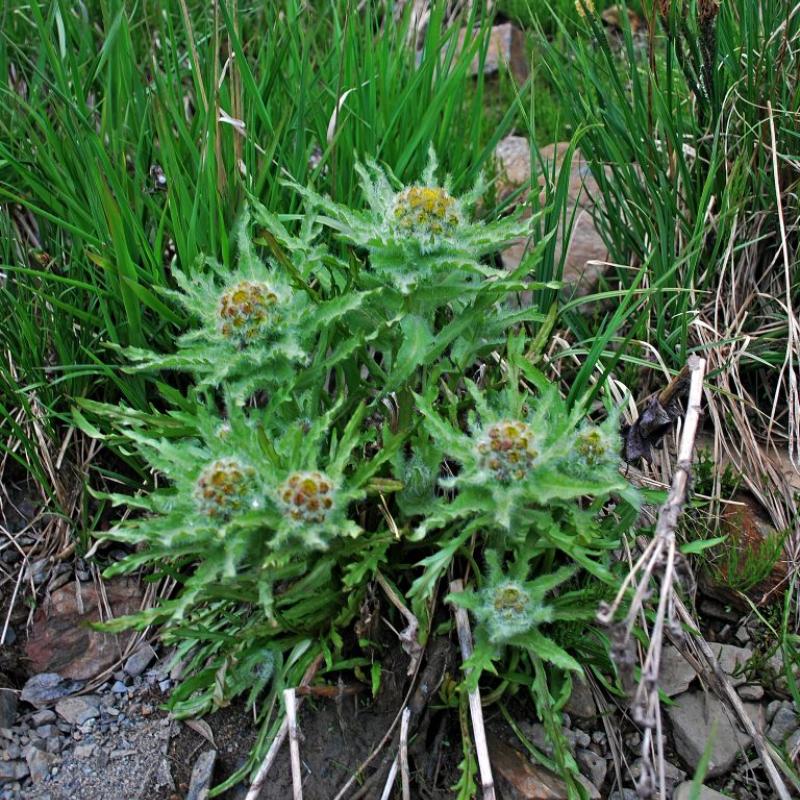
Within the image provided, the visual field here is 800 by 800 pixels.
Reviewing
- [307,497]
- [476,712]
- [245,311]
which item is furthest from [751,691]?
[245,311]

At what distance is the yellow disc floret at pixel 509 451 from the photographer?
1.77 m

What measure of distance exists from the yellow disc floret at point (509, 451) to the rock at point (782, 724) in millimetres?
977

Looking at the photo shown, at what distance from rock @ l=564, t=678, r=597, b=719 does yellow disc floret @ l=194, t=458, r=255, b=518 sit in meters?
0.97

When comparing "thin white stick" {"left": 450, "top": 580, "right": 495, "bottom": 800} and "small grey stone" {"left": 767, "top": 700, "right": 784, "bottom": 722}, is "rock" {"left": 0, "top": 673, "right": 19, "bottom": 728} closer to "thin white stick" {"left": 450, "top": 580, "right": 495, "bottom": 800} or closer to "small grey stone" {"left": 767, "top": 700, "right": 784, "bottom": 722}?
"thin white stick" {"left": 450, "top": 580, "right": 495, "bottom": 800}

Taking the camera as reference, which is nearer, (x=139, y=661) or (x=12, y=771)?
(x=12, y=771)

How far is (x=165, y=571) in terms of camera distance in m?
2.09

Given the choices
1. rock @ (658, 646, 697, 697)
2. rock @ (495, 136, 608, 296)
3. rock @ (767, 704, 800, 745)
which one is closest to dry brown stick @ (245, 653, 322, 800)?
rock @ (658, 646, 697, 697)

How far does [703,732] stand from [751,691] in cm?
17

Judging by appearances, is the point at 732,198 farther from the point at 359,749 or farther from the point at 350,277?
the point at 359,749

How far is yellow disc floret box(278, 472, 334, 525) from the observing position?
5.76 feet

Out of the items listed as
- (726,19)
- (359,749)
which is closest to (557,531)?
(359,749)

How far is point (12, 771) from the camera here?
214cm

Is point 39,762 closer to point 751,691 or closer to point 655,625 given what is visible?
point 655,625

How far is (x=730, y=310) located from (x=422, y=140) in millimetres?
1054
